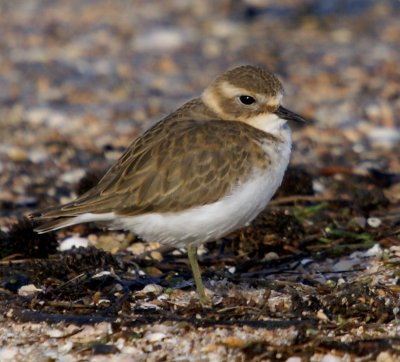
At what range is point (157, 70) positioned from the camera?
1177cm

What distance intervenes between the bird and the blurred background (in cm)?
274

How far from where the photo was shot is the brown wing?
17.2 ft

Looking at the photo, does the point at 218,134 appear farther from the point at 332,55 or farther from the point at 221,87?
the point at 332,55

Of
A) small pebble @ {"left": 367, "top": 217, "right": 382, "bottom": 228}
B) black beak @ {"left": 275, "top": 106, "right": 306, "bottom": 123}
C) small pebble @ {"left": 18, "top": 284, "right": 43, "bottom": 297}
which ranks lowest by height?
small pebble @ {"left": 367, "top": 217, "right": 382, "bottom": 228}

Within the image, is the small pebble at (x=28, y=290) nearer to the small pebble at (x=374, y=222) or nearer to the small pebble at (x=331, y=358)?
the small pebble at (x=331, y=358)

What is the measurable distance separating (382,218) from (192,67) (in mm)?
5524

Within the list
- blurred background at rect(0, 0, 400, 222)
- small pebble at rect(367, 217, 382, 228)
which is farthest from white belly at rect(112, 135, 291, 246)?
blurred background at rect(0, 0, 400, 222)

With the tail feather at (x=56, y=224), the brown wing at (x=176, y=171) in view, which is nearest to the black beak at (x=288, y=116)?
the brown wing at (x=176, y=171)

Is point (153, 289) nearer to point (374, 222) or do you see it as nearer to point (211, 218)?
point (211, 218)

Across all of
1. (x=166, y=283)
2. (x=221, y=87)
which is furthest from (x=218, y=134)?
Result: (x=166, y=283)

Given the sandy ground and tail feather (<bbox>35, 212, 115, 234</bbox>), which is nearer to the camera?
the sandy ground

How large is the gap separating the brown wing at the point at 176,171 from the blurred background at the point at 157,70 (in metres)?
2.74

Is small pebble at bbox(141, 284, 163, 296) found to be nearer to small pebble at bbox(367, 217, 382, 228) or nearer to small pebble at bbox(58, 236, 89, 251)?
small pebble at bbox(58, 236, 89, 251)

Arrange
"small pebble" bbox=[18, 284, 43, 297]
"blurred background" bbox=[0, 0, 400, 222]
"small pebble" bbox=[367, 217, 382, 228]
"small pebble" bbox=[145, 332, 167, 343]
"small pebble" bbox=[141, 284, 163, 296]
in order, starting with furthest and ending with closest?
"blurred background" bbox=[0, 0, 400, 222]
"small pebble" bbox=[367, 217, 382, 228]
"small pebble" bbox=[18, 284, 43, 297]
"small pebble" bbox=[141, 284, 163, 296]
"small pebble" bbox=[145, 332, 167, 343]
